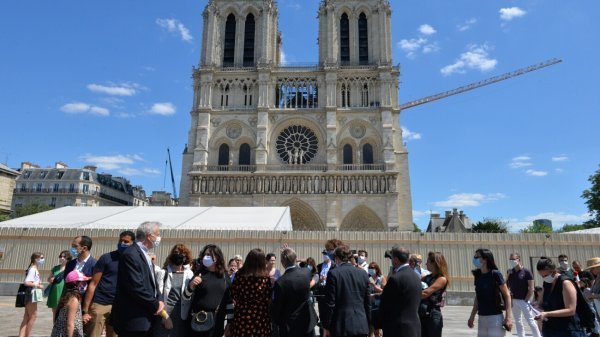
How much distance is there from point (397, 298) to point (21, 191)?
50281 mm

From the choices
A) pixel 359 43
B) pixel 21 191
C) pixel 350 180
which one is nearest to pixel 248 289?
pixel 350 180

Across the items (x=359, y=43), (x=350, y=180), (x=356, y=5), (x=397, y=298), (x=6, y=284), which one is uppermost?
(x=356, y=5)

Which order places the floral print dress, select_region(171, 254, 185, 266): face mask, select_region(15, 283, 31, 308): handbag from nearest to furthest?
the floral print dress, select_region(171, 254, 185, 266): face mask, select_region(15, 283, 31, 308): handbag

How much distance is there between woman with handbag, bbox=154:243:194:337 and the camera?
403 cm

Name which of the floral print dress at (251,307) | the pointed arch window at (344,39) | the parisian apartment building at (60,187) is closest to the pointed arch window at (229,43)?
the pointed arch window at (344,39)

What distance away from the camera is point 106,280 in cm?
460

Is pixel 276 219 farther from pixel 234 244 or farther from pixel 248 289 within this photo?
pixel 248 289

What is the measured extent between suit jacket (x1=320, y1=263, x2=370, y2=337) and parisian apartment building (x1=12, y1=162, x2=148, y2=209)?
43857 mm

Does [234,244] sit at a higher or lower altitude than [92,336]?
higher

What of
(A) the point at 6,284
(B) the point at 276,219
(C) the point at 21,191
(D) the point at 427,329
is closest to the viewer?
(D) the point at 427,329

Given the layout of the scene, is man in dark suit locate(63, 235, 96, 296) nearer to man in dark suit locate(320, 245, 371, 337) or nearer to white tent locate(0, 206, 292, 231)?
man in dark suit locate(320, 245, 371, 337)

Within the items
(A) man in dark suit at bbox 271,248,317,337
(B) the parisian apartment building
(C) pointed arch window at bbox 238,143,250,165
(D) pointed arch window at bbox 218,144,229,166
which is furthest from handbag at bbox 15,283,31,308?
(B) the parisian apartment building

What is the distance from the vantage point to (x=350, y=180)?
99.7 ft

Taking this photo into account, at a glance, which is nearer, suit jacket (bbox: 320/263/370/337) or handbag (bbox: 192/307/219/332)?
handbag (bbox: 192/307/219/332)
